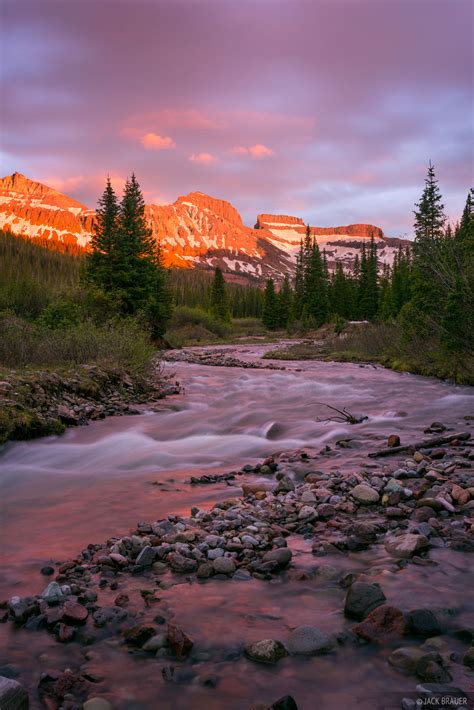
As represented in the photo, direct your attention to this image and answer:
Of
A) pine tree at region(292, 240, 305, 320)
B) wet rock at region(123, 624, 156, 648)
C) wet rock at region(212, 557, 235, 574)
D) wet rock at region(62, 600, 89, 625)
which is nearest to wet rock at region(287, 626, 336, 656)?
wet rock at region(123, 624, 156, 648)

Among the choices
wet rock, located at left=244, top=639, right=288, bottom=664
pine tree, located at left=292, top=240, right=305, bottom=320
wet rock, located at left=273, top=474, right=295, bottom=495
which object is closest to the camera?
wet rock, located at left=244, top=639, right=288, bottom=664

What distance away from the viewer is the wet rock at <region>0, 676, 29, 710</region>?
223cm

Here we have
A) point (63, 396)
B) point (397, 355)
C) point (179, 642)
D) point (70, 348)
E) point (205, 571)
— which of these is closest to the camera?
A: point (179, 642)

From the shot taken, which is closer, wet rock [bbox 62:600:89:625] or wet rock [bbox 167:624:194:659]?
wet rock [bbox 167:624:194:659]

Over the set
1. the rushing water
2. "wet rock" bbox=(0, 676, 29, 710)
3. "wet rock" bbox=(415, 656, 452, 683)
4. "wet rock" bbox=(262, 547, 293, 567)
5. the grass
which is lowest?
the rushing water

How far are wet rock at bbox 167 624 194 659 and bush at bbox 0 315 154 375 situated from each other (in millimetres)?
10170

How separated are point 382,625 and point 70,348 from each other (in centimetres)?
1205

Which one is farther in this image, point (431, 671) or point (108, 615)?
point (108, 615)

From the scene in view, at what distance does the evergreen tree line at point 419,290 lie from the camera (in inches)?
579

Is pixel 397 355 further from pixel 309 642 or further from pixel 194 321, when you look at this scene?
pixel 194 321

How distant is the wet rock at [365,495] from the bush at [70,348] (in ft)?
30.0

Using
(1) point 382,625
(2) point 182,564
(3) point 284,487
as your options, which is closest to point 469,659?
(1) point 382,625

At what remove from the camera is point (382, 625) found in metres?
2.83

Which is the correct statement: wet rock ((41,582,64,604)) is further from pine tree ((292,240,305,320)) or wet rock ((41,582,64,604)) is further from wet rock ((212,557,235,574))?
pine tree ((292,240,305,320))
